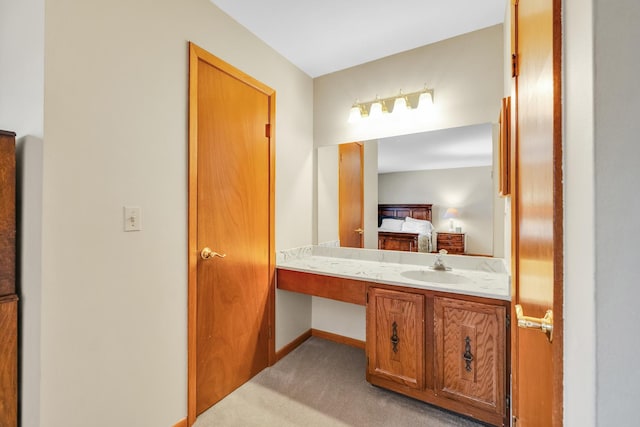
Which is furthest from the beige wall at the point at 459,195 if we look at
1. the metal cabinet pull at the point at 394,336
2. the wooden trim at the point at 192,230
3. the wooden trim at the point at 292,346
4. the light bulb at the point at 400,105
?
the wooden trim at the point at 192,230

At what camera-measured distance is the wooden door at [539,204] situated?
525mm

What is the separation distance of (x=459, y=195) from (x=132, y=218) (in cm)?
207

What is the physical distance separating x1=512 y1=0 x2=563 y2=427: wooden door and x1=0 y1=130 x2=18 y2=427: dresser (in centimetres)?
165

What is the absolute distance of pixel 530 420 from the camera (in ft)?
2.87

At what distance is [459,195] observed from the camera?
2174 millimetres

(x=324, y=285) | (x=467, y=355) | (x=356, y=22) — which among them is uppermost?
(x=356, y=22)

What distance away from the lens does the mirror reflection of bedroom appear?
207 centimetres

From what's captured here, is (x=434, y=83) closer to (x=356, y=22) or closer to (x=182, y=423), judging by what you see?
(x=356, y=22)

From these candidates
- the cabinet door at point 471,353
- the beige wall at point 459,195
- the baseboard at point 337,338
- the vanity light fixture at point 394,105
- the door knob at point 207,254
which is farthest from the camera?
the baseboard at point 337,338

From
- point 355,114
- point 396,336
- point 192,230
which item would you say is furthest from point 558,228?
point 355,114

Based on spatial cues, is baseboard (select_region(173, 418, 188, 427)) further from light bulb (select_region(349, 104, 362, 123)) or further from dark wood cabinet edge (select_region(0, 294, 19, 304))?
light bulb (select_region(349, 104, 362, 123))

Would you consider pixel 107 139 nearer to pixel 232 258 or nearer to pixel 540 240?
pixel 232 258

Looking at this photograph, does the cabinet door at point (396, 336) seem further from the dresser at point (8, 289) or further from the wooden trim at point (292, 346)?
the dresser at point (8, 289)

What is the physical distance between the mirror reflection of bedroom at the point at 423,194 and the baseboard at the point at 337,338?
83cm
